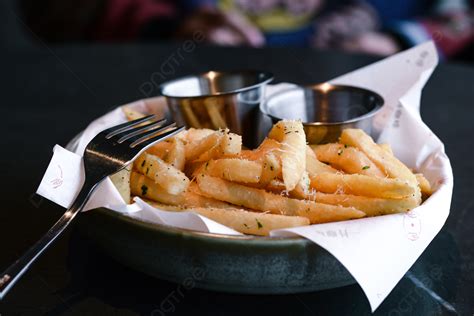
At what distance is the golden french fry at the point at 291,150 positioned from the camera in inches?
42.3

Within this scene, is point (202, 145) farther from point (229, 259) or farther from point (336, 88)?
point (336, 88)

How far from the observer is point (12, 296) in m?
1.08

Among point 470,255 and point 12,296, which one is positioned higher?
point 12,296

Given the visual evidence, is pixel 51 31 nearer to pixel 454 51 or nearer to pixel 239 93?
pixel 454 51

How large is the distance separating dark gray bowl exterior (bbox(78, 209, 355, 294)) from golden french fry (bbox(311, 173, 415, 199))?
0.53 ft

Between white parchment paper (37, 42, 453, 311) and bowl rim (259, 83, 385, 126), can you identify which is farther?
bowl rim (259, 83, 385, 126)

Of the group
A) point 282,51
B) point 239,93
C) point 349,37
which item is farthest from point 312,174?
point 349,37

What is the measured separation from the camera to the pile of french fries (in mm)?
1075

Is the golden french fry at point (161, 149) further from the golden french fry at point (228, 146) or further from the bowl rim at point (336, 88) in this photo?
the bowl rim at point (336, 88)

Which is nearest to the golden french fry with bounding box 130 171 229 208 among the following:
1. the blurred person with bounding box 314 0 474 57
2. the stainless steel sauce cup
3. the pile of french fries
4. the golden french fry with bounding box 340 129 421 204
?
the pile of french fries

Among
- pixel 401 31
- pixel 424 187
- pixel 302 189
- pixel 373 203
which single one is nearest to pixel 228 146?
pixel 302 189

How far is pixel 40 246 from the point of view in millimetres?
1018

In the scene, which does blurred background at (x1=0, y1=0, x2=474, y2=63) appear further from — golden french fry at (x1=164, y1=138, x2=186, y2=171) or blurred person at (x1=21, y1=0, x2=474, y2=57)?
golden french fry at (x1=164, y1=138, x2=186, y2=171)

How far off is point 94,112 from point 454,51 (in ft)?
8.60
